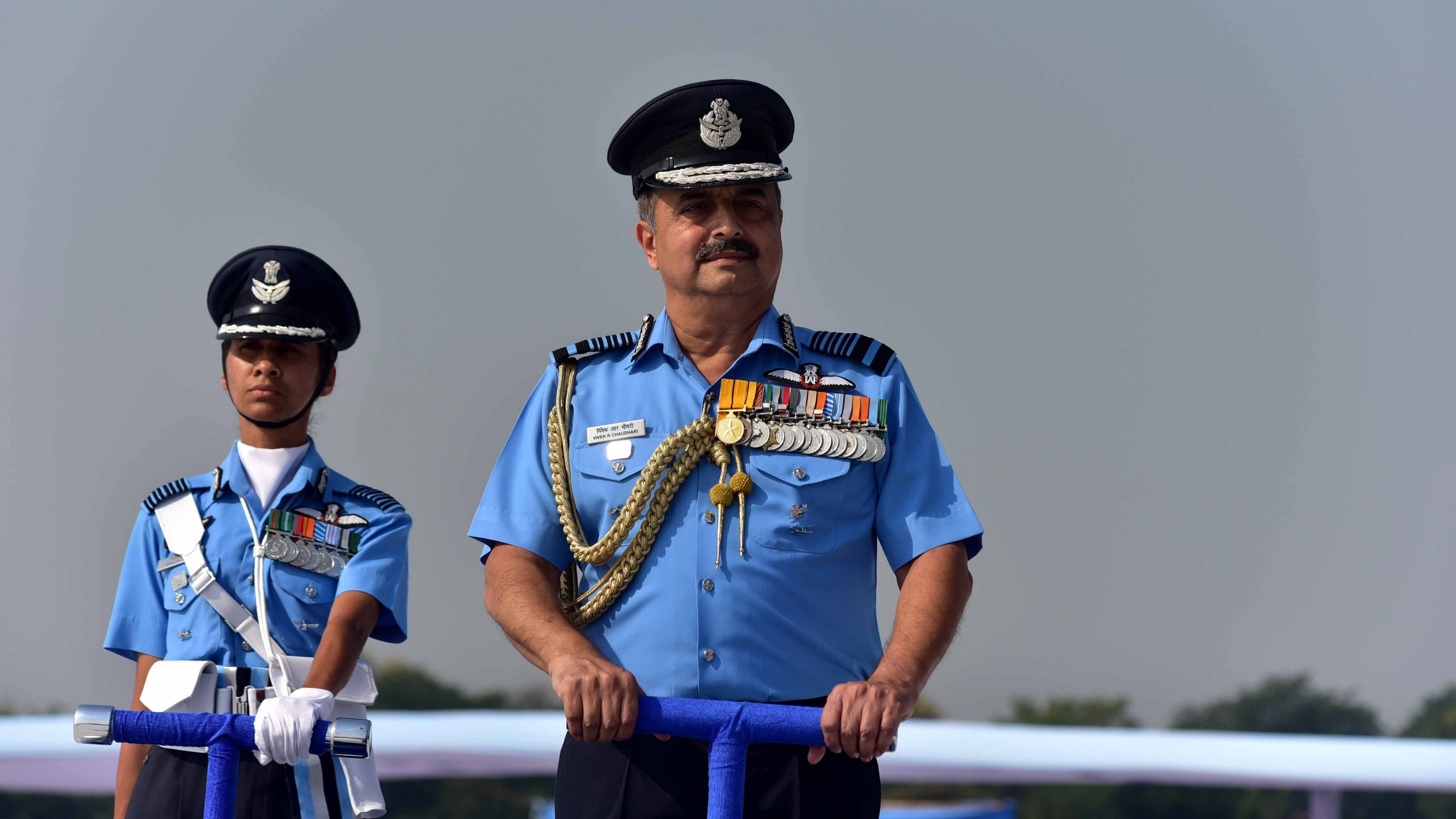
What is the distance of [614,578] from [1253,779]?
114 inches

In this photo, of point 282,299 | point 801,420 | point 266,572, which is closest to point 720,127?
point 801,420

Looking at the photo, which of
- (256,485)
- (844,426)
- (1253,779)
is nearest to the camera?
(844,426)

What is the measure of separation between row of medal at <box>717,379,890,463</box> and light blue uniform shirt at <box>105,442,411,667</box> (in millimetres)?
1122

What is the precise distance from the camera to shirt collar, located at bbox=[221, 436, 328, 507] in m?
3.18

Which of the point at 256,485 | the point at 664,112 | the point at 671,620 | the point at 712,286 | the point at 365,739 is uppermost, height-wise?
the point at 664,112

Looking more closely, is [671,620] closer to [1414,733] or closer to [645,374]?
[645,374]

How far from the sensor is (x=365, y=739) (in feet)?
6.42

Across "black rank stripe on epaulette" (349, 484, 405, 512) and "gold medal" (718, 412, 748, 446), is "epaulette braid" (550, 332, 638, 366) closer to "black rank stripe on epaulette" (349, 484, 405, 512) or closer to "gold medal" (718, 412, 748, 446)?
"gold medal" (718, 412, 748, 446)

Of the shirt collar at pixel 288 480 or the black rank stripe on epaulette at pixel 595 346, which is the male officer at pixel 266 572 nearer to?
the shirt collar at pixel 288 480

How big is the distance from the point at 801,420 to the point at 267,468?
146 centimetres

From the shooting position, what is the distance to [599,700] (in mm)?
1880

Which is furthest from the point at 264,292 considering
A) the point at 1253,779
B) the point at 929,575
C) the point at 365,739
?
the point at 1253,779

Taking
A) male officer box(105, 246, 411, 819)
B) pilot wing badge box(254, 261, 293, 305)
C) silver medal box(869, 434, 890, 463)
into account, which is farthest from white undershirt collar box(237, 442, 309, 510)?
silver medal box(869, 434, 890, 463)

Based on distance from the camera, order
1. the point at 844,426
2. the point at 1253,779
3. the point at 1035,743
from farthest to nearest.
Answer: the point at 1035,743
the point at 1253,779
the point at 844,426
